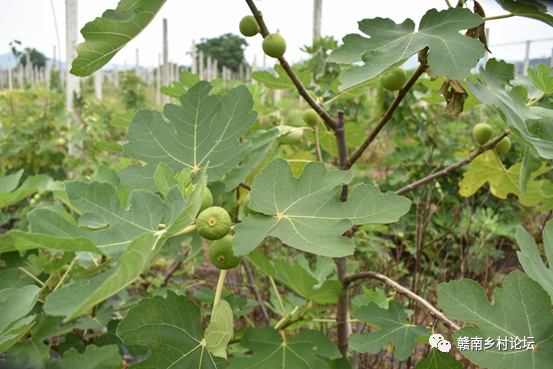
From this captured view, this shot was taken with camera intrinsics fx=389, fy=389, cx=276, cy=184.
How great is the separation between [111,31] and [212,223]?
0.35m

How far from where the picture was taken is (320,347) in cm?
84

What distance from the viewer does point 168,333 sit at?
649mm

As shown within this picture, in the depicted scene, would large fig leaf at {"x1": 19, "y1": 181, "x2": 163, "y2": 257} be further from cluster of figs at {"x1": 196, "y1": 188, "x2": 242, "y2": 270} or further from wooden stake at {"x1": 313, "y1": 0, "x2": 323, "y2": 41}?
wooden stake at {"x1": 313, "y1": 0, "x2": 323, "y2": 41}

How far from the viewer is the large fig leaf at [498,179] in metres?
1.01

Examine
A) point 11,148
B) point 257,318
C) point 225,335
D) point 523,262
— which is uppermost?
point 523,262

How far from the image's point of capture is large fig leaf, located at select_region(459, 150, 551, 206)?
1.01 meters

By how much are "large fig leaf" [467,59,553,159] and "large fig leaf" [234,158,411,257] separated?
0.22 meters

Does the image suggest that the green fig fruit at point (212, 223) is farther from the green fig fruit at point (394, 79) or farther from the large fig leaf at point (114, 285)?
the green fig fruit at point (394, 79)

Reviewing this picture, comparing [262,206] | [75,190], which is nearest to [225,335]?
[262,206]

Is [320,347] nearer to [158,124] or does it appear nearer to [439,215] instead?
[158,124]

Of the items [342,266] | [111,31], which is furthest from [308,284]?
[111,31]

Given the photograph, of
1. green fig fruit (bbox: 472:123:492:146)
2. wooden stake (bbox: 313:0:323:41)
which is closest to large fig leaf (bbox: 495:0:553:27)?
green fig fruit (bbox: 472:123:492:146)

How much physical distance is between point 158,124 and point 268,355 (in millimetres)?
526

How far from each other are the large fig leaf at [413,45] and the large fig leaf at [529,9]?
11 cm
